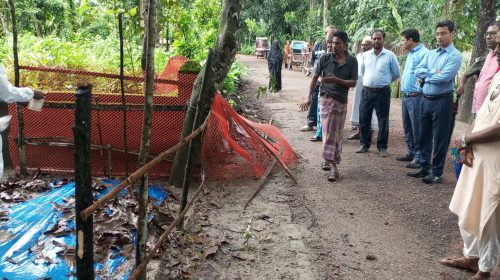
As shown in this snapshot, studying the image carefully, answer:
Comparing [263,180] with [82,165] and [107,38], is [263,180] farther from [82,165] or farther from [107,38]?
[107,38]

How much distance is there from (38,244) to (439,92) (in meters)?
4.50

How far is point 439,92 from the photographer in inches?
192

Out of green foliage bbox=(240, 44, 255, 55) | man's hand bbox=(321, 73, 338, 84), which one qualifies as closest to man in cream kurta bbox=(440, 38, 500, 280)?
man's hand bbox=(321, 73, 338, 84)

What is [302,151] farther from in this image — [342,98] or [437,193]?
[437,193]

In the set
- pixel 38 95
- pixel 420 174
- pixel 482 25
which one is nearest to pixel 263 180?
pixel 420 174

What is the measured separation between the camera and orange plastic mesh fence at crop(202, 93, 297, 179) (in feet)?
15.5

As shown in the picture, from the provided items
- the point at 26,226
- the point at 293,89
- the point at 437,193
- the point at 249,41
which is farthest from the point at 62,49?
the point at 249,41

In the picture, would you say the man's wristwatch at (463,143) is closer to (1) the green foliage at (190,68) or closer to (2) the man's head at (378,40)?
(1) the green foliage at (190,68)

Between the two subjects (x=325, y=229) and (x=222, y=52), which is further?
(x=222, y=52)

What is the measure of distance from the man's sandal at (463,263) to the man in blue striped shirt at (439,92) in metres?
1.98

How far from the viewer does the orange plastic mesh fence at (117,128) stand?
469cm

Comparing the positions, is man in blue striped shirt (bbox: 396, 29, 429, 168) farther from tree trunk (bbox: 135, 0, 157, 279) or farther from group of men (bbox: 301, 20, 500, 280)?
tree trunk (bbox: 135, 0, 157, 279)

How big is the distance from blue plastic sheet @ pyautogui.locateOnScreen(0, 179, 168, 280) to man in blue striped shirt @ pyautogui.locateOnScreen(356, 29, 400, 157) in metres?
4.21

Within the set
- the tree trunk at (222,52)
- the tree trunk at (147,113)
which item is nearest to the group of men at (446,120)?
the tree trunk at (222,52)
